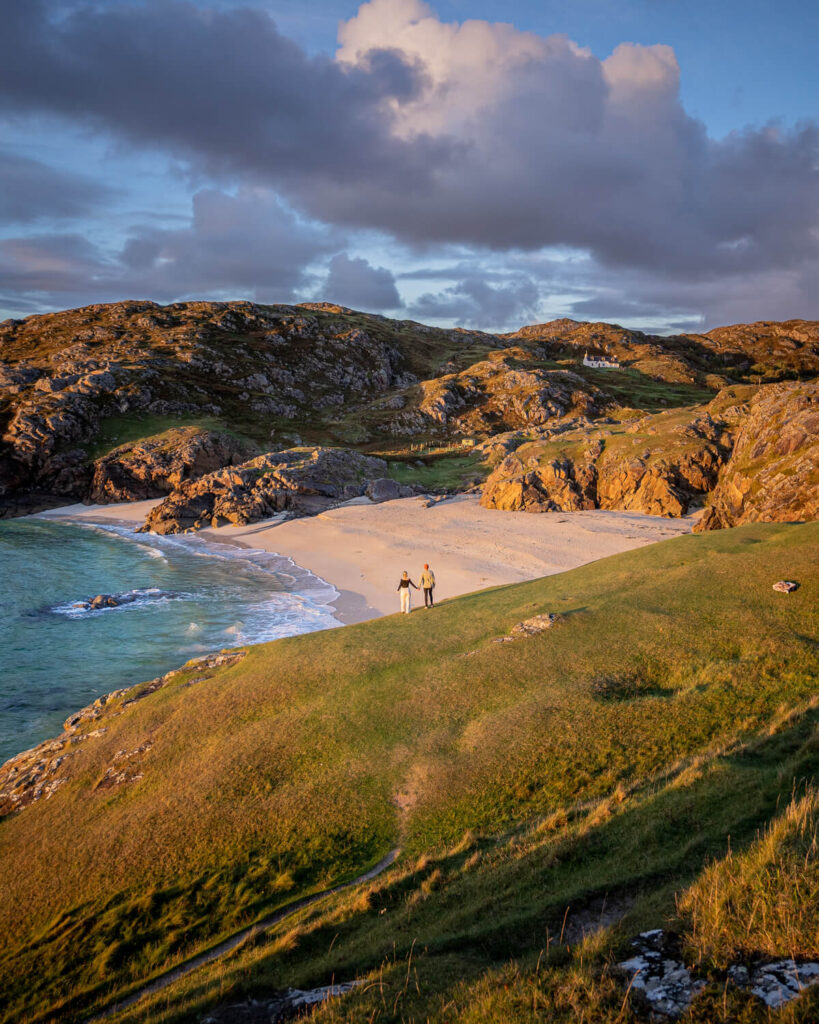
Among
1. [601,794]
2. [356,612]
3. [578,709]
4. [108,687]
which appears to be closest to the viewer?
[601,794]

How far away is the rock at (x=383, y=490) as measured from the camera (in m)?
78.8

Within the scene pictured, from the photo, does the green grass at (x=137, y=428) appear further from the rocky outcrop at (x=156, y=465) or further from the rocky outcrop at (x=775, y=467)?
the rocky outcrop at (x=775, y=467)

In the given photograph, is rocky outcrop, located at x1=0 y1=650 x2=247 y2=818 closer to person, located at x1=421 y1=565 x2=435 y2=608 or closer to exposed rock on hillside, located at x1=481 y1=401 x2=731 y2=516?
person, located at x1=421 y1=565 x2=435 y2=608

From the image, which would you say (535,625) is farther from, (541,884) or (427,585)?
A: (541,884)

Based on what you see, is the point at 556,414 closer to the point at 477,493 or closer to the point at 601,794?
the point at 477,493

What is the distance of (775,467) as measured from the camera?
1475 inches

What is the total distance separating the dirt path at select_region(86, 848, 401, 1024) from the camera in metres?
9.20

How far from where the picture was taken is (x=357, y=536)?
61.8 metres

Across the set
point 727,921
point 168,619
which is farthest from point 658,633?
point 168,619

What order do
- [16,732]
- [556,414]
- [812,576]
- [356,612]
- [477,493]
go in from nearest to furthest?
[812,576] → [16,732] → [356,612] → [477,493] → [556,414]

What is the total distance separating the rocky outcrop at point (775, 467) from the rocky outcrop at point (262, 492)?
5174 cm

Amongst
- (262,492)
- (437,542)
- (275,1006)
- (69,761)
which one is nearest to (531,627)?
(275,1006)

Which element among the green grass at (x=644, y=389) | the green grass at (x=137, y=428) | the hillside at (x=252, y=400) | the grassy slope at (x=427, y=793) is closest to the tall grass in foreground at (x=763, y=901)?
the grassy slope at (x=427, y=793)

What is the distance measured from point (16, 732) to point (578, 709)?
81.7 ft
